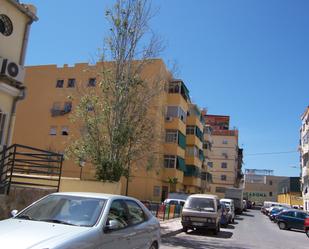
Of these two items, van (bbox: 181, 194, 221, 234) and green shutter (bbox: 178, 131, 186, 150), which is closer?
van (bbox: 181, 194, 221, 234)

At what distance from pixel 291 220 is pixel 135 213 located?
2469cm

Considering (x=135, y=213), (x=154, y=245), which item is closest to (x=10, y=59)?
(x=135, y=213)

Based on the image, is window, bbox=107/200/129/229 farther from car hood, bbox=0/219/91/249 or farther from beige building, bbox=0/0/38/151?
beige building, bbox=0/0/38/151

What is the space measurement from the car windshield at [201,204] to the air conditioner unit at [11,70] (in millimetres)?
10074

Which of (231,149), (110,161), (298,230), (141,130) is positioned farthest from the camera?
(231,149)

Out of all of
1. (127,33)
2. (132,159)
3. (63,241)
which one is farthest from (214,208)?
(63,241)

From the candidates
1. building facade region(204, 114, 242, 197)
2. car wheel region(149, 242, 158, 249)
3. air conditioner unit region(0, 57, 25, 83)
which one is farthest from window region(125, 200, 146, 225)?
building facade region(204, 114, 242, 197)

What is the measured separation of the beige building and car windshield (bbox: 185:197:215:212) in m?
9.30

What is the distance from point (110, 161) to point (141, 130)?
230cm

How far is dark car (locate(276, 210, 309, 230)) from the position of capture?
29156 mm

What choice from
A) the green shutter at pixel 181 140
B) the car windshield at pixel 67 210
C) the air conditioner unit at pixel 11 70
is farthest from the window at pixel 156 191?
the car windshield at pixel 67 210

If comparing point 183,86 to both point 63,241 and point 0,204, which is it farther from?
point 63,241

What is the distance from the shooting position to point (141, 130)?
1917 cm

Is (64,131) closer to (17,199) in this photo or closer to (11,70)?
(11,70)
